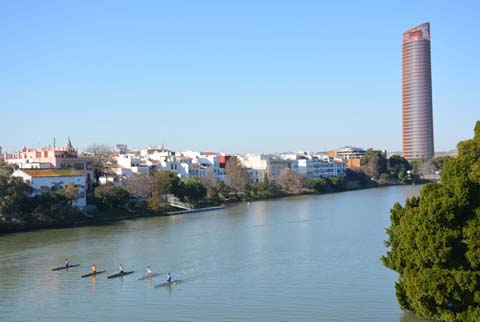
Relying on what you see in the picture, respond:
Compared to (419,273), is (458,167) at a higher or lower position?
higher

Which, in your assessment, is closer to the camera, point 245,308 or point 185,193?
point 245,308

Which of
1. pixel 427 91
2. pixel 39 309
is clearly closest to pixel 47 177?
pixel 39 309

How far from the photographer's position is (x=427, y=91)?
8088cm

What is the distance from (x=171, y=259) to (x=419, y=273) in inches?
369

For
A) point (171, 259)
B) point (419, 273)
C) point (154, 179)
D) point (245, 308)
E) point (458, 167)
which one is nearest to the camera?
point (419, 273)

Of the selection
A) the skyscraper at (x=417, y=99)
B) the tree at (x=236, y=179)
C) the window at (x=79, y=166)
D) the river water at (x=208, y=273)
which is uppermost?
the skyscraper at (x=417, y=99)

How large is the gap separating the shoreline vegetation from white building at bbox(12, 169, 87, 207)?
0.30 metres

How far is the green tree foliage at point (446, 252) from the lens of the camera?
9.27 m

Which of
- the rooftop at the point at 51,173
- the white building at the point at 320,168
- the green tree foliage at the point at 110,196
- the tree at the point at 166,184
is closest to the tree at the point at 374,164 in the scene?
the white building at the point at 320,168

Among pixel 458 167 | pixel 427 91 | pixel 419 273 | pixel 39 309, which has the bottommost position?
pixel 39 309

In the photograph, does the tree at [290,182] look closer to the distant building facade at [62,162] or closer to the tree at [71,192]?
the distant building facade at [62,162]

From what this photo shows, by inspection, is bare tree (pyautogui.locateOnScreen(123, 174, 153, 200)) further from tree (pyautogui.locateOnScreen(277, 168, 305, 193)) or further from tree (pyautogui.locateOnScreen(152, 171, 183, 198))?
tree (pyautogui.locateOnScreen(277, 168, 305, 193))

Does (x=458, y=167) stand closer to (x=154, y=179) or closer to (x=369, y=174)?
(x=154, y=179)

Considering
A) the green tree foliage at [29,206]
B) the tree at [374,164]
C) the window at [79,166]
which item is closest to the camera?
the green tree foliage at [29,206]
